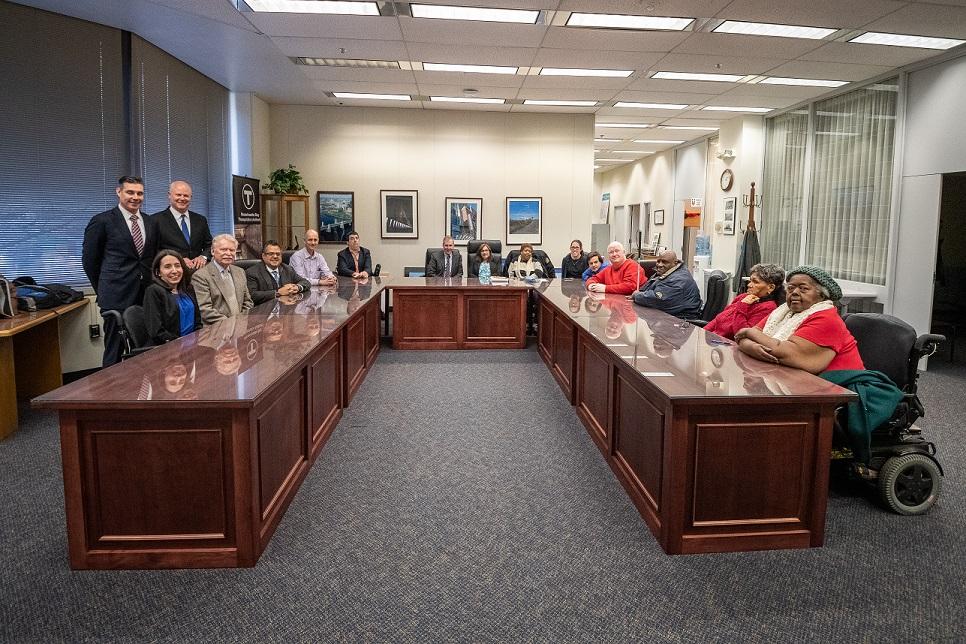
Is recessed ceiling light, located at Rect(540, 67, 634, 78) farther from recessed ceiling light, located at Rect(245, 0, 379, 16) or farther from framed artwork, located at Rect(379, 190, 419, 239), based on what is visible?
framed artwork, located at Rect(379, 190, 419, 239)

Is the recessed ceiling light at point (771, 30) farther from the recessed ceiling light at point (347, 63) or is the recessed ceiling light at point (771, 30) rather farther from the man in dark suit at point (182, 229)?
the man in dark suit at point (182, 229)

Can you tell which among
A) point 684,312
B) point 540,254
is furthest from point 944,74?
point 540,254

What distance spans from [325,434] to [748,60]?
17.8 feet

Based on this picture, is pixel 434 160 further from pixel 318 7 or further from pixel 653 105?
pixel 318 7

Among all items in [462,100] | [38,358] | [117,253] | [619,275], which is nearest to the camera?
[117,253]

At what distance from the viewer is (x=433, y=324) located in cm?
693

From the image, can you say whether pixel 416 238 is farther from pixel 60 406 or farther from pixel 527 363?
pixel 60 406

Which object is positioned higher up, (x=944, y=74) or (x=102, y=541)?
(x=944, y=74)

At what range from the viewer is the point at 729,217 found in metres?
9.89

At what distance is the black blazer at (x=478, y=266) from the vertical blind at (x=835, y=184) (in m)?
4.09

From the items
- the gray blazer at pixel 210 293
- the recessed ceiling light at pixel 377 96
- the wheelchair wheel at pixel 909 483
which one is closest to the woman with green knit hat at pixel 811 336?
the wheelchair wheel at pixel 909 483

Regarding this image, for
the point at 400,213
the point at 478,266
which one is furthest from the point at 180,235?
the point at 400,213

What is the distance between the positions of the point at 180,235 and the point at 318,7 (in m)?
2.17

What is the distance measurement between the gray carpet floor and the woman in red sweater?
1.17 meters
